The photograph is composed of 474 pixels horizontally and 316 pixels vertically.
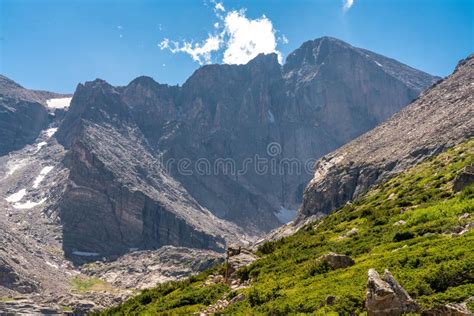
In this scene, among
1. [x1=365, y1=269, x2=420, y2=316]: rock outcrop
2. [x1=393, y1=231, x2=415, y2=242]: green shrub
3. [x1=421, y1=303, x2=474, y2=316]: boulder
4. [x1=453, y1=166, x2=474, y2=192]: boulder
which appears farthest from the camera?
[x1=453, y1=166, x2=474, y2=192]: boulder

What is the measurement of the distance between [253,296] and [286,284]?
2.56 meters

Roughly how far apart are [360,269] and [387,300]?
27.4 ft

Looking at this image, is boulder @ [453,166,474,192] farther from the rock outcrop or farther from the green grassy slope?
the rock outcrop

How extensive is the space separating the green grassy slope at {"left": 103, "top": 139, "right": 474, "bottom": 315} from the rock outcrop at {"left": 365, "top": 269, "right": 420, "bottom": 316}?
804 mm

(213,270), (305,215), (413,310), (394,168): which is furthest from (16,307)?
(413,310)

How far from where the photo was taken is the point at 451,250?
23.0 m

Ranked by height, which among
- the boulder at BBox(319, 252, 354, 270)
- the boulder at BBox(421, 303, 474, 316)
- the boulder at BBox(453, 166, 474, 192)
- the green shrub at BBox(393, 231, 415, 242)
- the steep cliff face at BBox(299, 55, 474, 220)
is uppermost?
the steep cliff face at BBox(299, 55, 474, 220)

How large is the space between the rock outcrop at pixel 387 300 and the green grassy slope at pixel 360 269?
31.7 inches

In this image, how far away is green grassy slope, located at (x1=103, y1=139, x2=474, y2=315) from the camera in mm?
20297

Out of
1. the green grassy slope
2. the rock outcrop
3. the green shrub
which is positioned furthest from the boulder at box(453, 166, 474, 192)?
the rock outcrop

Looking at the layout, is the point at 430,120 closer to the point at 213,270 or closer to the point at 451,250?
the point at 213,270

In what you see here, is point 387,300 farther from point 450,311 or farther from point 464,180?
point 464,180

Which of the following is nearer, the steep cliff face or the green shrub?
the green shrub

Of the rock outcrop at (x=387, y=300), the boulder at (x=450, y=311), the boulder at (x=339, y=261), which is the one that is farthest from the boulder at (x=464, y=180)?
the rock outcrop at (x=387, y=300)
